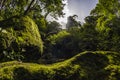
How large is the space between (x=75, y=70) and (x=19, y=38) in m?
13.3

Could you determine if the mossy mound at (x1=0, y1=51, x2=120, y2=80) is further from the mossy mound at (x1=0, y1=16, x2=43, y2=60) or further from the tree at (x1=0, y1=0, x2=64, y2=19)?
the tree at (x1=0, y1=0, x2=64, y2=19)

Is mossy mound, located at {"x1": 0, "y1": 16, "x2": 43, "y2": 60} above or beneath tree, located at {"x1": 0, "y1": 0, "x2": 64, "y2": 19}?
beneath

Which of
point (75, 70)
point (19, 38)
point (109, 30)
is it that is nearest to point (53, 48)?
point (109, 30)

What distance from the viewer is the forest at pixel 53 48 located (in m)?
6.20

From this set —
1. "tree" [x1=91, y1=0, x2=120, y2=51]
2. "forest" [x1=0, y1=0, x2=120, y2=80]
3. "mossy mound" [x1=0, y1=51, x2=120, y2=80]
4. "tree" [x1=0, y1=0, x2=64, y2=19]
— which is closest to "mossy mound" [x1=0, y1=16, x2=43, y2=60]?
"forest" [x1=0, y1=0, x2=120, y2=80]

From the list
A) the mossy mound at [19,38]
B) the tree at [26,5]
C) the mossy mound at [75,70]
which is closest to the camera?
the mossy mound at [75,70]

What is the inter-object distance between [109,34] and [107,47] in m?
3.41

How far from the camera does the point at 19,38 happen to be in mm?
19172

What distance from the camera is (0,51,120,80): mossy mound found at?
230 inches

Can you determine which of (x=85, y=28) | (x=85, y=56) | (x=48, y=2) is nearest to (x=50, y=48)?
(x=85, y=28)

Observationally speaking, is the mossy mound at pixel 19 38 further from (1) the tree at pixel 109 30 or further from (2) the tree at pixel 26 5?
(1) the tree at pixel 109 30

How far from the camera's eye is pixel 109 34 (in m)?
34.3

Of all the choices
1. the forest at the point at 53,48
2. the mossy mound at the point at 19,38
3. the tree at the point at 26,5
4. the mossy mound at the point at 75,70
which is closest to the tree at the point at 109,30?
the forest at the point at 53,48

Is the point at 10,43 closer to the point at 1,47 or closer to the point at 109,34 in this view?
the point at 1,47
